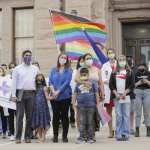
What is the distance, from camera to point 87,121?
43.3ft

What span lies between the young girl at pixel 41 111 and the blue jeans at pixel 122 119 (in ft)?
5.32

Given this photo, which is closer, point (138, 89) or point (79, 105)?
point (79, 105)

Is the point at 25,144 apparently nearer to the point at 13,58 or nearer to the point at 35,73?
the point at 35,73

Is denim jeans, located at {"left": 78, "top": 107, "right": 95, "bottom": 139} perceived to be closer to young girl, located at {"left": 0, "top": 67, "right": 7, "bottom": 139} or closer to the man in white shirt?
the man in white shirt

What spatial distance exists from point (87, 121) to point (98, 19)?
7.68m

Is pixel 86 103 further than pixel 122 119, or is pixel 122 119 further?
pixel 122 119

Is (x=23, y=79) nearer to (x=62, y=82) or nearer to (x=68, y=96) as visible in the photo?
(x=62, y=82)

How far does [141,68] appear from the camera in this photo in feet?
48.4

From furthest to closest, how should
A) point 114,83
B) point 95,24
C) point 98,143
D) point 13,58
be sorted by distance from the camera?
point 13,58
point 95,24
point 114,83
point 98,143

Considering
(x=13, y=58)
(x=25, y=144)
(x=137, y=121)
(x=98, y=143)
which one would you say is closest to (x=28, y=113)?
(x=25, y=144)

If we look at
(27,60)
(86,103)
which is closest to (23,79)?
(27,60)

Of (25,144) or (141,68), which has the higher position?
(141,68)

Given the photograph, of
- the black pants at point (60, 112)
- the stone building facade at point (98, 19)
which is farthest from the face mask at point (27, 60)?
the stone building facade at point (98, 19)

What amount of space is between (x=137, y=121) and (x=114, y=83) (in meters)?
1.27
